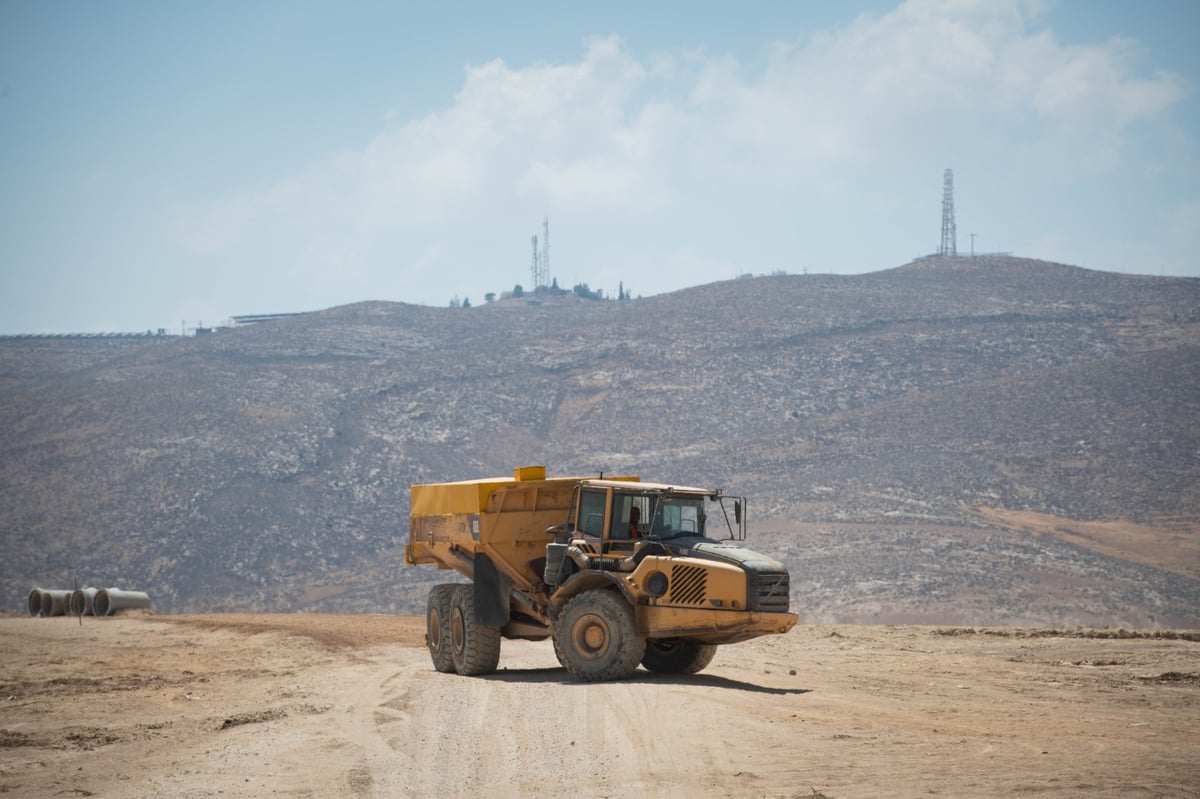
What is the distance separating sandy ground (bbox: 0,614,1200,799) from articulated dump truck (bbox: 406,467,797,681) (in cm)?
68

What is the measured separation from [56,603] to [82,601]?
70.9 inches

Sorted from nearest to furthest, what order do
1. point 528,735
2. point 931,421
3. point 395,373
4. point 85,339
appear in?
1. point 528,735
2. point 931,421
3. point 395,373
4. point 85,339

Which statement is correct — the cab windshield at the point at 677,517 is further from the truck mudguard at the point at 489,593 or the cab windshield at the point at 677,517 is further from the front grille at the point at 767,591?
the truck mudguard at the point at 489,593

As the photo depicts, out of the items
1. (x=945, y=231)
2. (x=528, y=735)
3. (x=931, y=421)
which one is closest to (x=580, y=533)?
(x=528, y=735)

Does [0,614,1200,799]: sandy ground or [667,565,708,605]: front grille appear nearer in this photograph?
[0,614,1200,799]: sandy ground

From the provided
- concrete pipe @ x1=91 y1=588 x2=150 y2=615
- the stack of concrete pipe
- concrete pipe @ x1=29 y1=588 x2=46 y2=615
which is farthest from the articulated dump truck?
concrete pipe @ x1=29 y1=588 x2=46 y2=615

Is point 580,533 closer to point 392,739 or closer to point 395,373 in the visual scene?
point 392,739

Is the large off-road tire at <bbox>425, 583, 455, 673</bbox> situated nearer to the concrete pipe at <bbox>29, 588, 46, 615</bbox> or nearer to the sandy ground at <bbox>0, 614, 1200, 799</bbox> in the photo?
the sandy ground at <bbox>0, 614, 1200, 799</bbox>

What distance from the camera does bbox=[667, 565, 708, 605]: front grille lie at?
689 inches

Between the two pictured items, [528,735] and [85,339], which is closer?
[528,735]

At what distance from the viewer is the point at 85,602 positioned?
39156mm

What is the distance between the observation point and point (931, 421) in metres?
77.9

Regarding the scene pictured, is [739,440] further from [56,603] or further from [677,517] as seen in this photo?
[677,517]

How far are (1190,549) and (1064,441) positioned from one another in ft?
45.4
